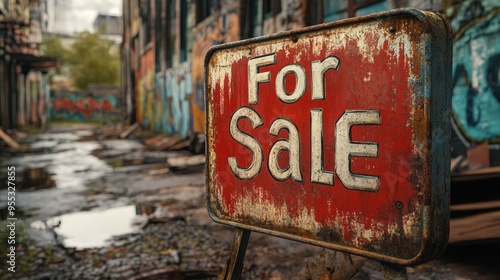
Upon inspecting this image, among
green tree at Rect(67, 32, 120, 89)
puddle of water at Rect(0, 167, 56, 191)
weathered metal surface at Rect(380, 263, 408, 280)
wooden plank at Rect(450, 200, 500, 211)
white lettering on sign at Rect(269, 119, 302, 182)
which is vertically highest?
green tree at Rect(67, 32, 120, 89)

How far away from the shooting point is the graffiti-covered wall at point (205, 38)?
750 centimetres

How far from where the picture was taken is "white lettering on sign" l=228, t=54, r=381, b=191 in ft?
2.96

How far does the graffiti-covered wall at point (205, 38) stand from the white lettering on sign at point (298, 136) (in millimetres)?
6259

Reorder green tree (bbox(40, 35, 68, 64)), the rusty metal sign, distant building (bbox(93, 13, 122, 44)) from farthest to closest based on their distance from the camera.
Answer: distant building (bbox(93, 13, 122, 44)) → green tree (bbox(40, 35, 68, 64)) → the rusty metal sign

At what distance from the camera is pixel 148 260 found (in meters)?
2.32

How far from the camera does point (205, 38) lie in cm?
923

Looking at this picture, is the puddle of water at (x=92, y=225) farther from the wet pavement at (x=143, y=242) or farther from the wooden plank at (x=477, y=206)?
the wooden plank at (x=477, y=206)

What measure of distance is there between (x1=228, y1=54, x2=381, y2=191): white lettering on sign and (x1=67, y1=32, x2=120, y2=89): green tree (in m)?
41.2

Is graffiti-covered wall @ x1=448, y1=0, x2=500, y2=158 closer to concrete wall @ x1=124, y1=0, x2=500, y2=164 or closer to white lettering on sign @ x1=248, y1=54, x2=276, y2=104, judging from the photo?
concrete wall @ x1=124, y1=0, x2=500, y2=164

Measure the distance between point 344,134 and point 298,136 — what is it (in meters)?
0.14

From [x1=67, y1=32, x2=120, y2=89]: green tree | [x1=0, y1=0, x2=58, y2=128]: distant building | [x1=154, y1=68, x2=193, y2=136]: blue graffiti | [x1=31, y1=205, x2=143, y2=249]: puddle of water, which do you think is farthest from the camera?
[x1=67, y1=32, x2=120, y2=89]: green tree

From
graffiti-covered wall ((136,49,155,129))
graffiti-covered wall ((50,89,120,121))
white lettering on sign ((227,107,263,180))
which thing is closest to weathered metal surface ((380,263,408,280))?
white lettering on sign ((227,107,263,180))

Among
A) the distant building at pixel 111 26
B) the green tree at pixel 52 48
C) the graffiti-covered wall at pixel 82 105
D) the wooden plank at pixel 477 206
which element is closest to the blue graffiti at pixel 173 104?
the wooden plank at pixel 477 206

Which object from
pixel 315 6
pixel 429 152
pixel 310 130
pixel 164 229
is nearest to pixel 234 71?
pixel 310 130
